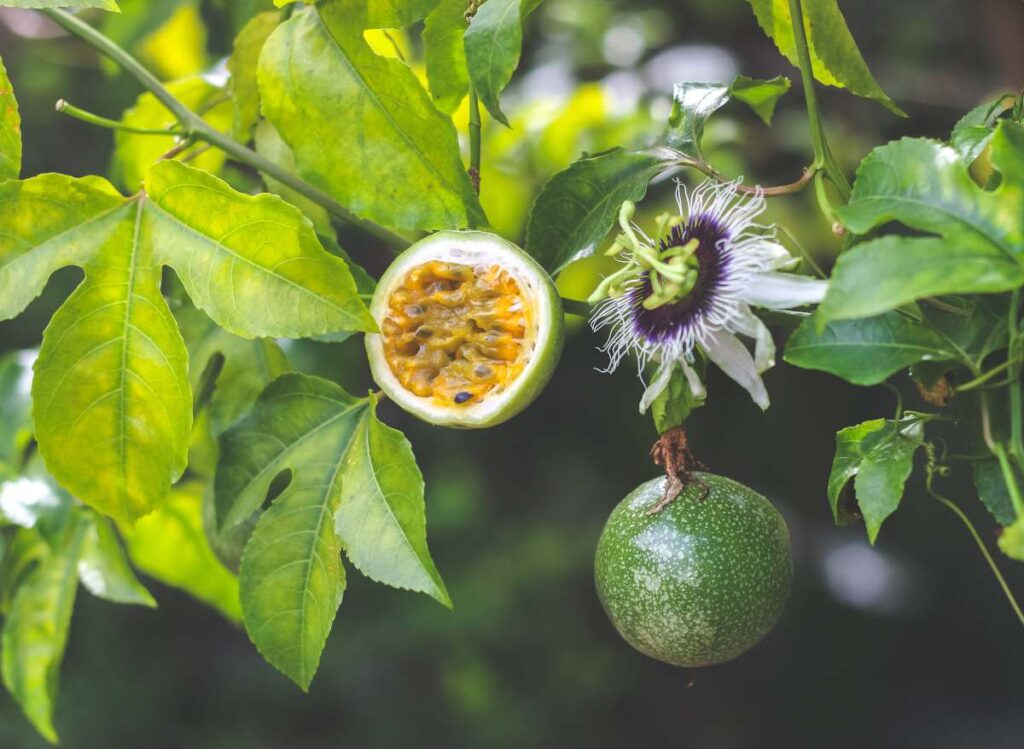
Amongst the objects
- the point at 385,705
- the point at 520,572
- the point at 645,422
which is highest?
the point at 645,422

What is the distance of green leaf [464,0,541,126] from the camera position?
795 millimetres

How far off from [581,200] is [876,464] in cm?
30

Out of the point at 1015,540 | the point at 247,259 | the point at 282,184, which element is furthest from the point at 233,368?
the point at 1015,540

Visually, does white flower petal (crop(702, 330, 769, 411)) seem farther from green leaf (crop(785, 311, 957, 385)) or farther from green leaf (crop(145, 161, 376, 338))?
green leaf (crop(145, 161, 376, 338))

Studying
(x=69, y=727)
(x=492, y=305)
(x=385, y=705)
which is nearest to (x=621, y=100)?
(x=492, y=305)

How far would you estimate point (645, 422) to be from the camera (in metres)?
2.29

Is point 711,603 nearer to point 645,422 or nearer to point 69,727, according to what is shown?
point 645,422

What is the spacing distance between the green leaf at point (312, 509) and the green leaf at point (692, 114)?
12.4 inches

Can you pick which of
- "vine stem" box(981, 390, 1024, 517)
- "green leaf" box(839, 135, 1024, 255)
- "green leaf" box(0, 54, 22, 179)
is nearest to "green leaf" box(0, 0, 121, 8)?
"green leaf" box(0, 54, 22, 179)

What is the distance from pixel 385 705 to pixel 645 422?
83 cm

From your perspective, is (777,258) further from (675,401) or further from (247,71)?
(247,71)

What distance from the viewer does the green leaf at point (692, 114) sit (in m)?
0.89

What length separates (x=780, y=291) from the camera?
2.37ft

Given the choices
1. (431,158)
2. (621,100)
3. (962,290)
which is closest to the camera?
(962,290)
